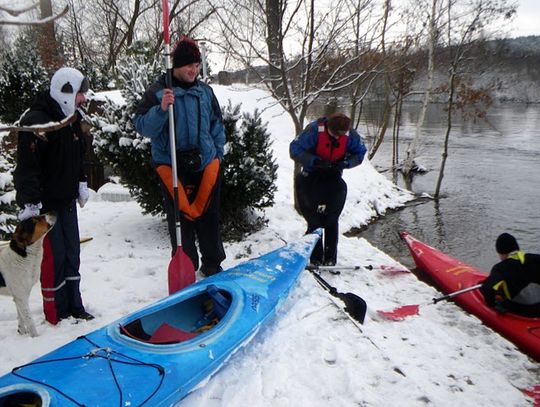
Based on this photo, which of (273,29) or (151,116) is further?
(273,29)

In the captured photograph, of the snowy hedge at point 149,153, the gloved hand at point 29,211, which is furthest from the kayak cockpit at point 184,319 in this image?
the snowy hedge at point 149,153

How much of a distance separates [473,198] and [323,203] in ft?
27.5

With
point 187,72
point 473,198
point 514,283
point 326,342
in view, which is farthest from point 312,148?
point 473,198

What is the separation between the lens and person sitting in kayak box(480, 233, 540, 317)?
146 inches

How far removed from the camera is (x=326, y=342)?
9.87ft

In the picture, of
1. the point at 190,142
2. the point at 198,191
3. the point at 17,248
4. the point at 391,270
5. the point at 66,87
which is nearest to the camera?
the point at 17,248

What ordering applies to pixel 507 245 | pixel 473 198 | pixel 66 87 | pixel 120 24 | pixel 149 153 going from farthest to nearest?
pixel 120 24 < pixel 473 198 < pixel 149 153 < pixel 507 245 < pixel 66 87

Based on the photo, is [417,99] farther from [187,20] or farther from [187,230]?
[187,230]

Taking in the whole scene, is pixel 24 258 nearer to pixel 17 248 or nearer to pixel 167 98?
pixel 17 248

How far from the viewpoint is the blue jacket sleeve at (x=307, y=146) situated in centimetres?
425

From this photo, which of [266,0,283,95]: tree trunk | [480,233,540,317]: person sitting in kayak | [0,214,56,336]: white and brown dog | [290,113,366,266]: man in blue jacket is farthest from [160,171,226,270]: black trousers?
[480,233,540,317]: person sitting in kayak

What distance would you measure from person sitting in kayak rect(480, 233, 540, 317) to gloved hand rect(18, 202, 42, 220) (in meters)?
3.75

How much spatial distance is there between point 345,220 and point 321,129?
393cm

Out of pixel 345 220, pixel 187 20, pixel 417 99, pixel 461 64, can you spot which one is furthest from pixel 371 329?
pixel 417 99
